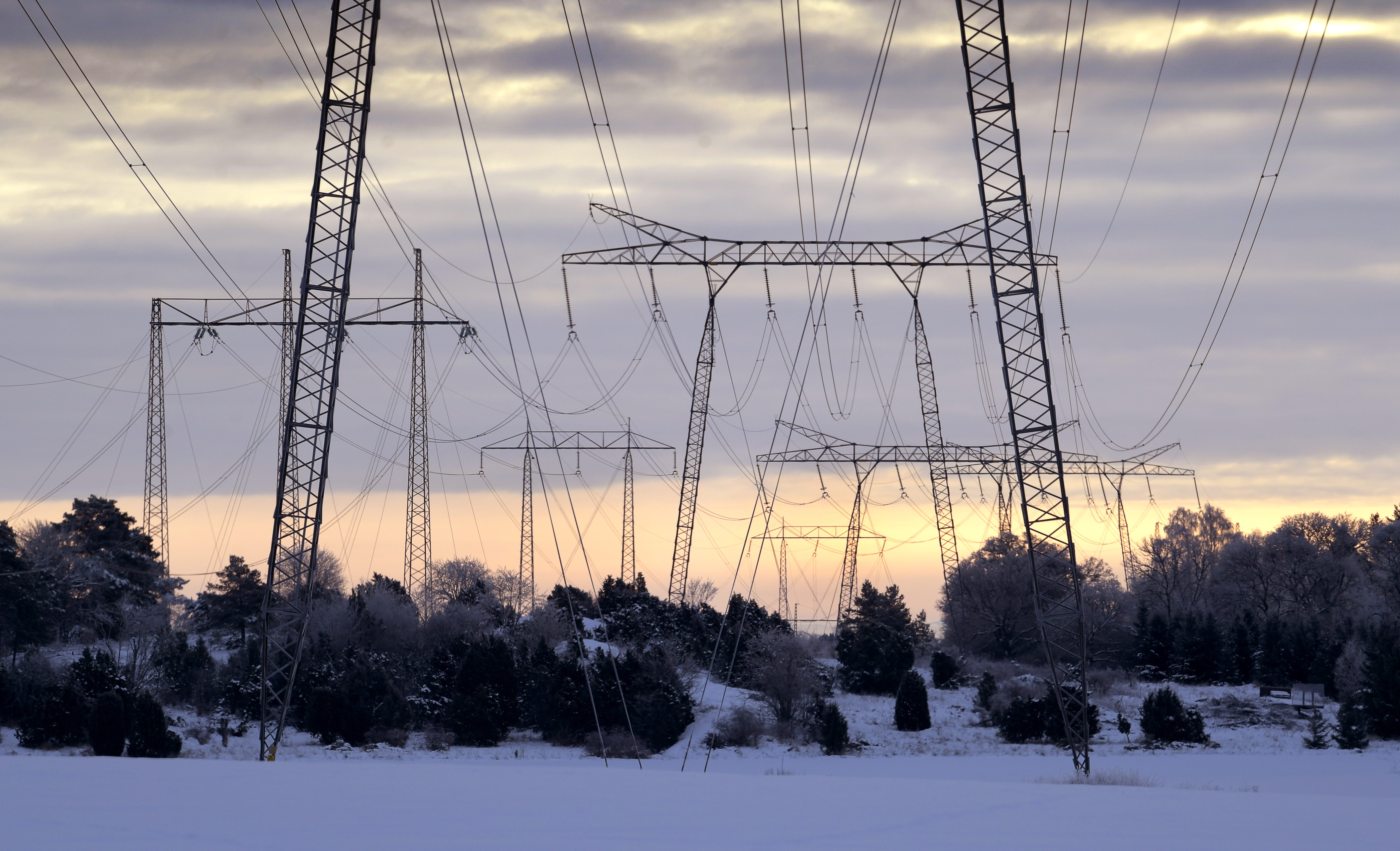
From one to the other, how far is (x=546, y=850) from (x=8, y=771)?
1115 cm

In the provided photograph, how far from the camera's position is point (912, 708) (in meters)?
52.2

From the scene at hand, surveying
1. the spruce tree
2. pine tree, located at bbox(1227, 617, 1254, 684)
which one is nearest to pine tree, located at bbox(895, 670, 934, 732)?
pine tree, located at bbox(1227, 617, 1254, 684)

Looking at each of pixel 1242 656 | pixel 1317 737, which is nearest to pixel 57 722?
pixel 1317 737

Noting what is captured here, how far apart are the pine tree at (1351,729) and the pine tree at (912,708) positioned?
15671 mm

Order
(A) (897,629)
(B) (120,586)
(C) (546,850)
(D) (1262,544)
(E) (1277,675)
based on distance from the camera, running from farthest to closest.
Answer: (D) (1262,544) < (A) (897,629) < (B) (120,586) < (E) (1277,675) < (C) (546,850)

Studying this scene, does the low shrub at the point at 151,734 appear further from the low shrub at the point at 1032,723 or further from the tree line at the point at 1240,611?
the tree line at the point at 1240,611

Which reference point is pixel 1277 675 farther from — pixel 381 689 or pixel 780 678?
pixel 381 689

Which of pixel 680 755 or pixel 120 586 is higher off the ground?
pixel 120 586

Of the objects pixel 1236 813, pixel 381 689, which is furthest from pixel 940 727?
pixel 1236 813

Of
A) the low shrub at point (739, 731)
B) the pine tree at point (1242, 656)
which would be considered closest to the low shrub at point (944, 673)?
the pine tree at point (1242, 656)

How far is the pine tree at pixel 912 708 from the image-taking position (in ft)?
170

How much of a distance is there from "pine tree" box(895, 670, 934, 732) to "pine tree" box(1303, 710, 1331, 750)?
14.7 metres

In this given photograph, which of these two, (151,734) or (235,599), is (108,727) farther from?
(235,599)

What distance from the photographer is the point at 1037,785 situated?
20.6 metres
